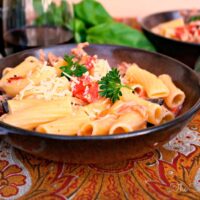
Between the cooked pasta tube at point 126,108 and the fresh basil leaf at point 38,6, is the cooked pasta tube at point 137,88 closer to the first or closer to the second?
the cooked pasta tube at point 126,108

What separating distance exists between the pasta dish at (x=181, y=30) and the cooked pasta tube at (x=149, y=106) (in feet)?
2.48

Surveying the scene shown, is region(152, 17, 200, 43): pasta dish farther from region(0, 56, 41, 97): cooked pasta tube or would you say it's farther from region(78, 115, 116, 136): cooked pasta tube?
region(78, 115, 116, 136): cooked pasta tube

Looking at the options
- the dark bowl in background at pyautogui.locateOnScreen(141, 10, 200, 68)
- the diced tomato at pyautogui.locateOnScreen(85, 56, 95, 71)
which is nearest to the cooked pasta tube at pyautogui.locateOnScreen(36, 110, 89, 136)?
the diced tomato at pyautogui.locateOnScreen(85, 56, 95, 71)

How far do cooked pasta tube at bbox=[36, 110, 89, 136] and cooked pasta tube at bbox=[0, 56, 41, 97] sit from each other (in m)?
0.25

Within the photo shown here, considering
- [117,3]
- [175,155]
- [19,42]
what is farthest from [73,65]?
[117,3]

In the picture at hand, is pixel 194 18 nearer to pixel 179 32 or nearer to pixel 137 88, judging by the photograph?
pixel 179 32

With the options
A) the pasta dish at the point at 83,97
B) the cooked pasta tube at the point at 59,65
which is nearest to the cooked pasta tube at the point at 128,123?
the pasta dish at the point at 83,97

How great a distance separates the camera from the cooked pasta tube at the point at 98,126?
0.94 metres

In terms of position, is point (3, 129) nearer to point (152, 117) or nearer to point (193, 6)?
point (152, 117)

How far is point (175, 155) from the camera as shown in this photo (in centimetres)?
106

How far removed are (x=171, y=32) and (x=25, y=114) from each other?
1097mm

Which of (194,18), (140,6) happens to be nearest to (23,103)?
(194,18)

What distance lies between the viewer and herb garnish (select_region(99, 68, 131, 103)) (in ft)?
3.51

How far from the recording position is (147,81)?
3.96 feet
